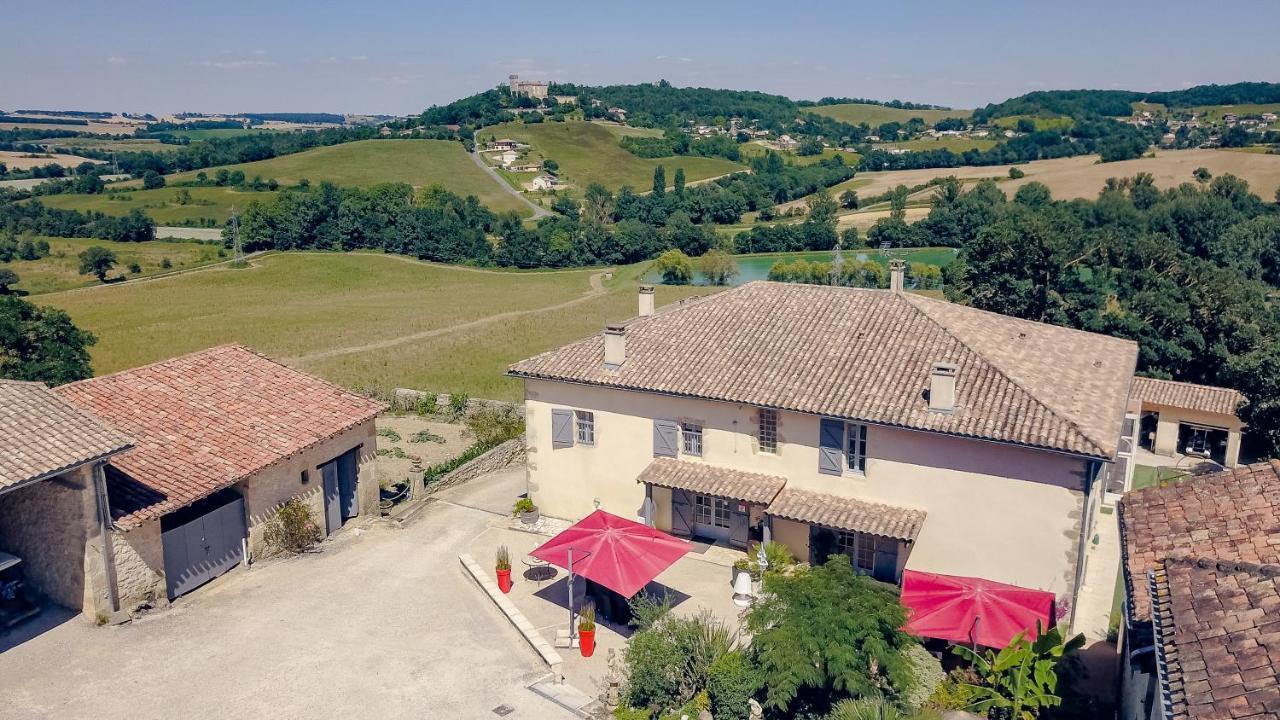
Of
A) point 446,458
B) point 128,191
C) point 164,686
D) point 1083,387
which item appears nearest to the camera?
point 164,686

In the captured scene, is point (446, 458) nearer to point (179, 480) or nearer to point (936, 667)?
point (179, 480)

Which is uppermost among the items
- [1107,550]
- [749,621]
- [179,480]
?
[179,480]

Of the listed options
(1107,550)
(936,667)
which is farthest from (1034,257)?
(936,667)

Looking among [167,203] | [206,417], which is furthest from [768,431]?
[167,203]

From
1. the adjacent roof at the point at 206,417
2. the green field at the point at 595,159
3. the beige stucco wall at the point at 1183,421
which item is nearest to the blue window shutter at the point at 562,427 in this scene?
the adjacent roof at the point at 206,417

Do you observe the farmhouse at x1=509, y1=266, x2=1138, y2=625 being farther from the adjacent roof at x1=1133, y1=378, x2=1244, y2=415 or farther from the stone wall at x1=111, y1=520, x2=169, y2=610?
the adjacent roof at x1=1133, y1=378, x2=1244, y2=415

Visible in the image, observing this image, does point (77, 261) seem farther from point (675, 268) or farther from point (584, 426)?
point (584, 426)
